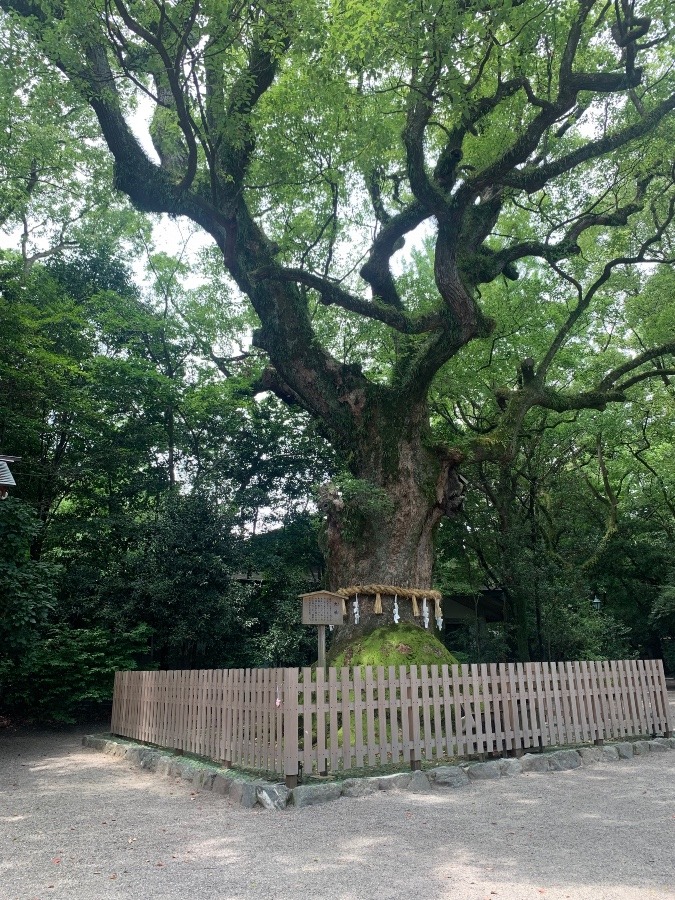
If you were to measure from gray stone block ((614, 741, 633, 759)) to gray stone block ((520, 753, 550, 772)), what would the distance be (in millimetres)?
1271

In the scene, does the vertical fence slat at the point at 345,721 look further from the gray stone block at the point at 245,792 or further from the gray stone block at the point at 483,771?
the gray stone block at the point at 483,771

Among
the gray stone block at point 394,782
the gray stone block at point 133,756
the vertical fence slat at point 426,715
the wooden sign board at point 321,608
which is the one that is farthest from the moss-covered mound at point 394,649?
the gray stone block at point 133,756

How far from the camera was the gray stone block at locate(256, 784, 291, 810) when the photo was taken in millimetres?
4996

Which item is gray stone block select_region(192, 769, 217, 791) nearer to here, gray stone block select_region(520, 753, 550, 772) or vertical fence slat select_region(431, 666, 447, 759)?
vertical fence slat select_region(431, 666, 447, 759)

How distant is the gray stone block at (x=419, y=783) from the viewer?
5629 mm

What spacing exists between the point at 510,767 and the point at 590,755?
1.28 m

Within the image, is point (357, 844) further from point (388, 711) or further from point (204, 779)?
point (388, 711)

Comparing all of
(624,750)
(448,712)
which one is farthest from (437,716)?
(624,750)

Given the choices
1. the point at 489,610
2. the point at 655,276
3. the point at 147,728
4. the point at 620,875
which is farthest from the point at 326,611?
the point at 489,610

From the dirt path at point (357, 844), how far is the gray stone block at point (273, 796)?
0.09m

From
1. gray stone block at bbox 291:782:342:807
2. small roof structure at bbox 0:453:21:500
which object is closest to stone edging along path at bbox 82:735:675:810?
gray stone block at bbox 291:782:342:807

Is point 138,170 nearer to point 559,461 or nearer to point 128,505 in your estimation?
point 128,505

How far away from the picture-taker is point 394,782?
566 cm

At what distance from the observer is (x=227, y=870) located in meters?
3.64
